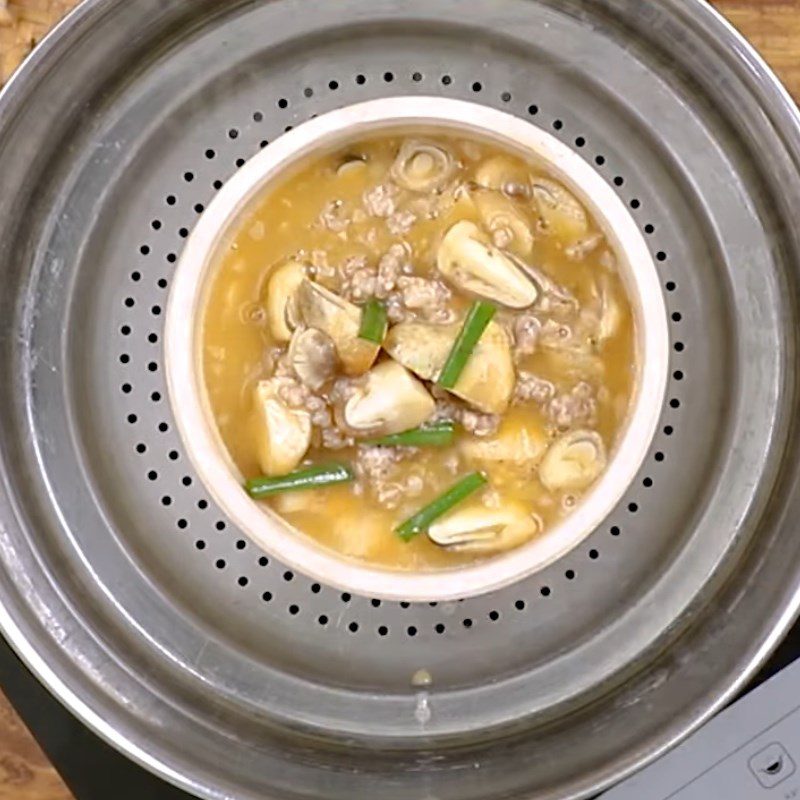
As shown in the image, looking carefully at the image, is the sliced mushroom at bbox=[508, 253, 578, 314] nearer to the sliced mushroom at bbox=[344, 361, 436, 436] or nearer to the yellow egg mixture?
the yellow egg mixture

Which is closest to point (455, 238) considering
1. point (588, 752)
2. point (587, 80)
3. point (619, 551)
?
point (587, 80)

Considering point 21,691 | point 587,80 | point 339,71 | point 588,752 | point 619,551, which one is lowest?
point 588,752

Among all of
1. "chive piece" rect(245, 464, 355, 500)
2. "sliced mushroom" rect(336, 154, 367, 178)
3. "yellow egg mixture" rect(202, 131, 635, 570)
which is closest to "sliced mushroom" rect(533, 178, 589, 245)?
"yellow egg mixture" rect(202, 131, 635, 570)

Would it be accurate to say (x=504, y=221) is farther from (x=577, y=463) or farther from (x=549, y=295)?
(x=577, y=463)

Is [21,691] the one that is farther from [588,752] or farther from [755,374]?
[755,374]

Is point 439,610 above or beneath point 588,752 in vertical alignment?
above

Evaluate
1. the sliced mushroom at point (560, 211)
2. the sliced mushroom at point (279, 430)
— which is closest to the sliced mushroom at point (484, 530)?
the sliced mushroom at point (279, 430)
